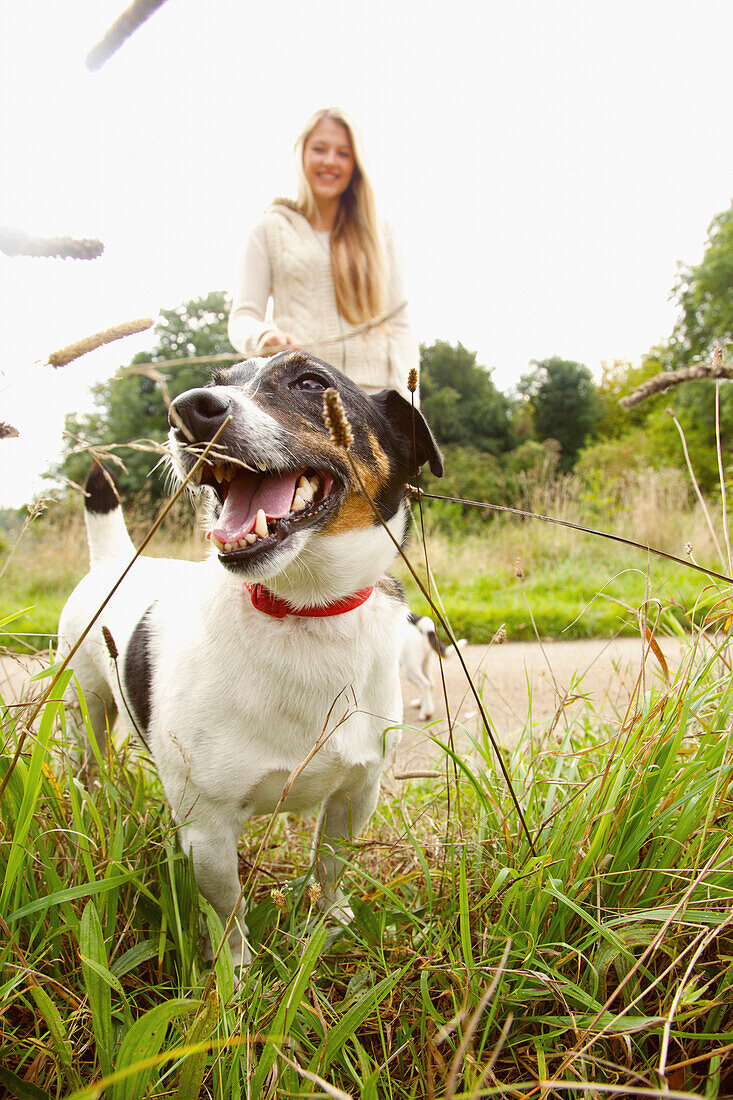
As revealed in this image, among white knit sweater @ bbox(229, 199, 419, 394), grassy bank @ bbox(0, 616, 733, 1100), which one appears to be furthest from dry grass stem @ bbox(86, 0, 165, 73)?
white knit sweater @ bbox(229, 199, 419, 394)

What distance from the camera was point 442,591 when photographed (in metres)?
6.55

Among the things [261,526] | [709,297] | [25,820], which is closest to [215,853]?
[25,820]

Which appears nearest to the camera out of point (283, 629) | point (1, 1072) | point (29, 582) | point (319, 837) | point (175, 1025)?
point (1, 1072)

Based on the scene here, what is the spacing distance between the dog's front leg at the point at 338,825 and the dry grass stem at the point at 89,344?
1.34m

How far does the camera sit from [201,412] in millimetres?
1485

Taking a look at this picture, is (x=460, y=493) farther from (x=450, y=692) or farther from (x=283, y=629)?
(x=283, y=629)

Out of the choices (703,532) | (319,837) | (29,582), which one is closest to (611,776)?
(319,837)

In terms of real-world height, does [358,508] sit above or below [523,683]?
above

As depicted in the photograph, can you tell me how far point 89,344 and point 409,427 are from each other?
4.07 ft

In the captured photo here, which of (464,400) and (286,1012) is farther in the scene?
(464,400)

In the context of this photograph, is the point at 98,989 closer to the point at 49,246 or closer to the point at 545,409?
the point at 49,246

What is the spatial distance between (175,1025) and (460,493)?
20.4m

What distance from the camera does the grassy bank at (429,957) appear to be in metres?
1.09

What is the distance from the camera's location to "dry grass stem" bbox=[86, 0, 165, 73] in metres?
0.91
